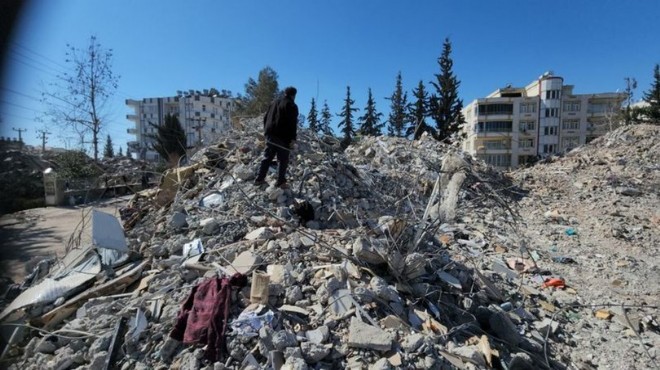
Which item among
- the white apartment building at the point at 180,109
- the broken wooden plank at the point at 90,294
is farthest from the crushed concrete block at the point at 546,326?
the white apartment building at the point at 180,109

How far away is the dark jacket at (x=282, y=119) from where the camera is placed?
5012 millimetres

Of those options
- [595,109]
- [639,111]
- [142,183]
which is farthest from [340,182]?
[595,109]

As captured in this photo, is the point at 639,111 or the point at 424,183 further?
the point at 639,111

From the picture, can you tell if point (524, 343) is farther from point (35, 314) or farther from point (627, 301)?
point (35, 314)

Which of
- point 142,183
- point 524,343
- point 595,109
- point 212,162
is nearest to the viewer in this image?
point 524,343

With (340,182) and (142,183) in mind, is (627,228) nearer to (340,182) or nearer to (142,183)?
(340,182)

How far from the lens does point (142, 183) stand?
10219 mm

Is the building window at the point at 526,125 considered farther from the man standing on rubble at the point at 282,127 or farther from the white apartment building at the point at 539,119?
the man standing on rubble at the point at 282,127

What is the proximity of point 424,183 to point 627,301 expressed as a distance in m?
4.66

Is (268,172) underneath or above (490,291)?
above

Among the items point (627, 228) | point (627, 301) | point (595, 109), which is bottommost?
point (627, 301)

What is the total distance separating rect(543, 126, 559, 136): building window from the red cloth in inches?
1997

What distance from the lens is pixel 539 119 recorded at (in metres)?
44.2

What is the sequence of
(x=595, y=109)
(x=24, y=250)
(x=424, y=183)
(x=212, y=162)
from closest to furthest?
(x=24, y=250) → (x=212, y=162) → (x=424, y=183) → (x=595, y=109)
